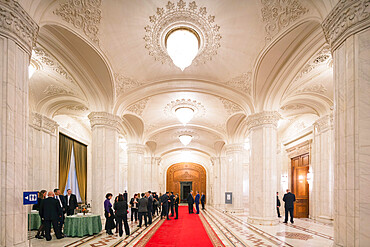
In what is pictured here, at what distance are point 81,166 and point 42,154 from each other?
16.7ft

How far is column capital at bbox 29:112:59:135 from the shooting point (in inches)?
450

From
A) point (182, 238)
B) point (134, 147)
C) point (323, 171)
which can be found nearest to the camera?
point (182, 238)

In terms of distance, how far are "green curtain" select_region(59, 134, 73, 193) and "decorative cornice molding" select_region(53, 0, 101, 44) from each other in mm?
8343

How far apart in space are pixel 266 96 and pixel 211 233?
493 cm

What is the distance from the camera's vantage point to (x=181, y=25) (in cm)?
733

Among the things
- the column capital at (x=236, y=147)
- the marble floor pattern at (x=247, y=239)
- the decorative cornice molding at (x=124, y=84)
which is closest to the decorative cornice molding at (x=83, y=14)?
the decorative cornice molding at (x=124, y=84)

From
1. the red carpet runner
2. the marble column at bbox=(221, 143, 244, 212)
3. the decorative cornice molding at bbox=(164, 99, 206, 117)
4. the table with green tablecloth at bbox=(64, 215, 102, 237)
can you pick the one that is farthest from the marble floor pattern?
the marble column at bbox=(221, 143, 244, 212)

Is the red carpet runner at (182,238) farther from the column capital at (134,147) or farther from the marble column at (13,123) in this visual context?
the column capital at (134,147)

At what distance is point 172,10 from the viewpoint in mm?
6875

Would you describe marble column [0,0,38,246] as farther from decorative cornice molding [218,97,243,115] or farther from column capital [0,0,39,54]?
decorative cornice molding [218,97,243,115]

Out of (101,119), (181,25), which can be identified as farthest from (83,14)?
(101,119)

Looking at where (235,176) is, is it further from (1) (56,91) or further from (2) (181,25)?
(2) (181,25)

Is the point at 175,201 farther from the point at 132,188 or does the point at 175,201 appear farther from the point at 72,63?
the point at 72,63

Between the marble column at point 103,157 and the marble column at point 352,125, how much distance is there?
738cm
